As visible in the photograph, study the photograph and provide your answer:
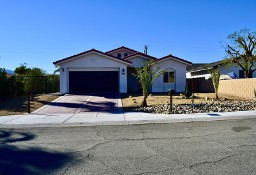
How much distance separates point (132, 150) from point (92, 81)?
19059mm

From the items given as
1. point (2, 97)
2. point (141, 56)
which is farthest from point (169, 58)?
point (2, 97)

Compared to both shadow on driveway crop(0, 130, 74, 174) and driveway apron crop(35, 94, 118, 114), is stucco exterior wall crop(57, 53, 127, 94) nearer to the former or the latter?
driveway apron crop(35, 94, 118, 114)

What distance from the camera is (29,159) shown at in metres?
5.92

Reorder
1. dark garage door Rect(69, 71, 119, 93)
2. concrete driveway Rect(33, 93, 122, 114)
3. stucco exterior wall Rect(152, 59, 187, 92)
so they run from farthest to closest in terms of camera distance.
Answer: stucco exterior wall Rect(152, 59, 187, 92)
dark garage door Rect(69, 71, 119, 93)
concrete driveway Rect(33, 93, 122, 114)

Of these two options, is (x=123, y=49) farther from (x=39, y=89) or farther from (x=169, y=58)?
(x=39, y=89)

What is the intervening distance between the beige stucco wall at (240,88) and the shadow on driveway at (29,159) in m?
17.0

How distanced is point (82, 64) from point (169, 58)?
847 centimetres

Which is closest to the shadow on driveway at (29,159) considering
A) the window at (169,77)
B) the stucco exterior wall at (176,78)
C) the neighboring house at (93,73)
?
the neighboring house at (93,73)

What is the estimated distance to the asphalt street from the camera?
5148mm

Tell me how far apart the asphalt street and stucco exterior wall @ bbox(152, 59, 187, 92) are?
1744cm

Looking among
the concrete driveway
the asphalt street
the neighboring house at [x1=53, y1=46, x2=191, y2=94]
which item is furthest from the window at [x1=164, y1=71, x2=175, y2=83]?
the asphalt street

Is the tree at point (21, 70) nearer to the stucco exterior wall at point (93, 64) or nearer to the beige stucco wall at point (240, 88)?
the stucco exterior wall at point (93, 64)

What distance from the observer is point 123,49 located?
35.1 metres

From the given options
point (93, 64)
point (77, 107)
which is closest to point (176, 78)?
point (93, 64)
